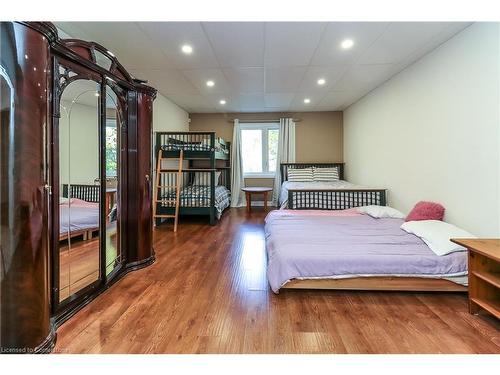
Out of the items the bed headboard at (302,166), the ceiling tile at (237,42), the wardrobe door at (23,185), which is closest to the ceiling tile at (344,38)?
the ceiling tile at (237,42)

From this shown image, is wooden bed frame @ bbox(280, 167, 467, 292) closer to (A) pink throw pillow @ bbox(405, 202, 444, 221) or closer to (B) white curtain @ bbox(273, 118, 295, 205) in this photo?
(B) white curtain @ bbox(273, 118, 295, 205)

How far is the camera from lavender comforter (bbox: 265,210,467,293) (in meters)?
1.98

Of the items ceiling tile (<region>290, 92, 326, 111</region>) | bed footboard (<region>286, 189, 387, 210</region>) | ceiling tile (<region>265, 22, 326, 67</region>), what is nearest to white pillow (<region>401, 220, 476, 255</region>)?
bed footboard (<region>286, 189, 387, 210</region>)

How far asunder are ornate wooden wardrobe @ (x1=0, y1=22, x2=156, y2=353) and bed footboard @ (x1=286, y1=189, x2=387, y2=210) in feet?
7.55

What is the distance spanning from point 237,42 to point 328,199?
258cm

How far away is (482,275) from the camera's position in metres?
1.71

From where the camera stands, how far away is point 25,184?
4.17 ft

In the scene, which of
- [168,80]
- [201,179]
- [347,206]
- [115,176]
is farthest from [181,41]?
[201,179]

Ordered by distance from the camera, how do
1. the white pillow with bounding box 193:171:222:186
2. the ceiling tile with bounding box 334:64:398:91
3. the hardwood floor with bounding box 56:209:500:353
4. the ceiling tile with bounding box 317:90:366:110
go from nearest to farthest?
the hardwood floor with bounding box 56:209:500:353 < the ceiling tile with bounding box 334:64:398:91 < the ceiling tile with bounding box 317:90:366:110 < the white pillow with bounding box 193:171:222:186

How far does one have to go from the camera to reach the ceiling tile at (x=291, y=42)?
8.19ft

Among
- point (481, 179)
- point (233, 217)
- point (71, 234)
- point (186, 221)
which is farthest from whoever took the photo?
point (233, 217)
